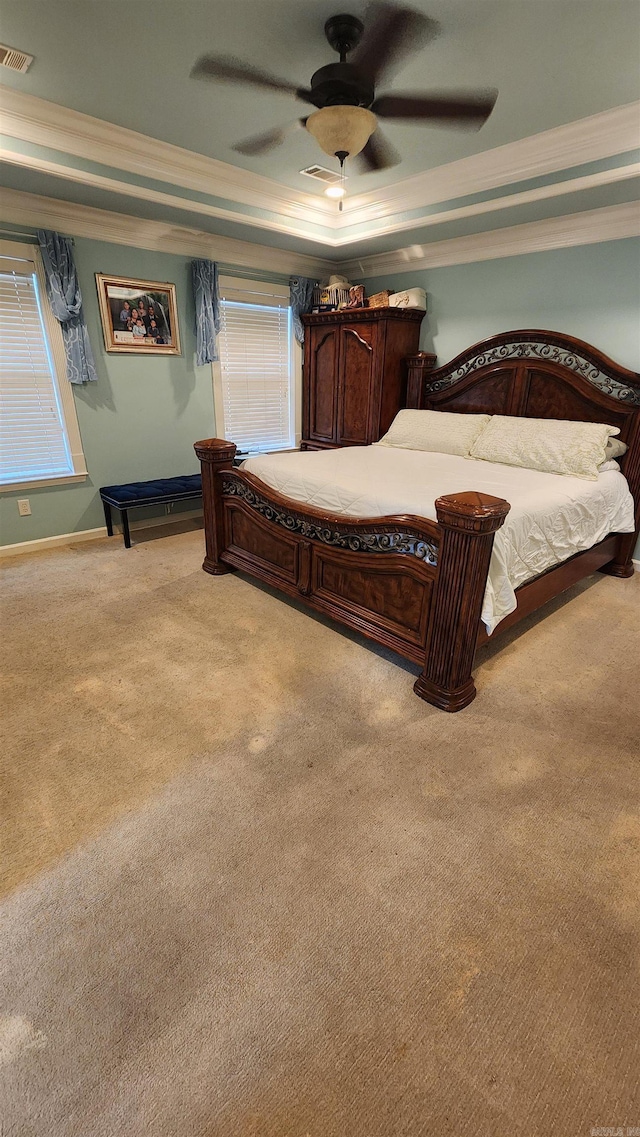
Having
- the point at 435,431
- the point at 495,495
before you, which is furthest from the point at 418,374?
the point at 495,495

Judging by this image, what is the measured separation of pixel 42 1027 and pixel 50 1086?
0.12 m

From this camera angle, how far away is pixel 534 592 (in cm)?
256

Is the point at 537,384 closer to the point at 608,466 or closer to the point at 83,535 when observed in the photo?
the point at 608,466

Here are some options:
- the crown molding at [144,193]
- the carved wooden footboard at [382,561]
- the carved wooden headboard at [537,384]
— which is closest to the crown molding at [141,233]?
the crown molding at [144,193]

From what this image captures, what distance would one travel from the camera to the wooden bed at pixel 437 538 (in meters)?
2.01

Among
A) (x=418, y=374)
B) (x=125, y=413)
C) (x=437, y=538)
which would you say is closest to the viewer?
(x=437, y=538)

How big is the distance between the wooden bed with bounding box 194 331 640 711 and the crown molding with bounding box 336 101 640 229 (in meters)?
1.05

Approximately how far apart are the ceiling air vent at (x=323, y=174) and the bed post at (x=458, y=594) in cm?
267

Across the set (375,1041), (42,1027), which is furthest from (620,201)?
(42,1027)

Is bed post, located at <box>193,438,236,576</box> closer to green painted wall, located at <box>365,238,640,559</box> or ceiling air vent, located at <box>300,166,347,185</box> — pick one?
ceiling air vent, located at <box>300,166,347,185</box>

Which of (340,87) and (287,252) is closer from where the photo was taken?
(340,87)

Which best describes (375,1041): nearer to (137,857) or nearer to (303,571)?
(137,857)

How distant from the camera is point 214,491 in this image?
10.6 ft

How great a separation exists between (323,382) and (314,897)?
4.44 m
